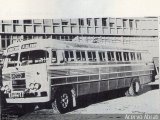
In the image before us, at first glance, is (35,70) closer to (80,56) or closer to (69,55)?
(69,55)

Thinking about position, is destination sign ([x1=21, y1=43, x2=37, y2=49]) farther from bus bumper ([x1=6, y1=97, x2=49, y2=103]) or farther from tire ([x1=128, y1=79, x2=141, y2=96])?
tire ([x1=128, y1=79, x2=141, y2=96])

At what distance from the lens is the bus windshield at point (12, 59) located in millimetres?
4954

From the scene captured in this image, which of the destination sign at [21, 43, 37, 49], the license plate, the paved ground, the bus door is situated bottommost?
the paved ground

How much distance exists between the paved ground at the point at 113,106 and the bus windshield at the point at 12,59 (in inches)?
27.2

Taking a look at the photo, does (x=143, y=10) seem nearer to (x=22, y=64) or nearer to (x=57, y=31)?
(x=57, y=31)

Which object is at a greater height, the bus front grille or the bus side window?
the bus side window

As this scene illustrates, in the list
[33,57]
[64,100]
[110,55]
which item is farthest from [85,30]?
[64,100]

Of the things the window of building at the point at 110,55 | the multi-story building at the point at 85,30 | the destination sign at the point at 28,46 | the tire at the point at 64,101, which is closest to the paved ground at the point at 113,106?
the tire at the point at 64,101

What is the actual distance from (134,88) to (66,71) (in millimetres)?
952

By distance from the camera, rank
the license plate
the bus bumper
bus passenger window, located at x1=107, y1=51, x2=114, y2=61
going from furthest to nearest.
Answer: bus passenger window, located at x1=107, y1=51, x2=114, y2=61 < the license plate < the bus bumper

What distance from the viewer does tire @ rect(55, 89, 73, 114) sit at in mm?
4789

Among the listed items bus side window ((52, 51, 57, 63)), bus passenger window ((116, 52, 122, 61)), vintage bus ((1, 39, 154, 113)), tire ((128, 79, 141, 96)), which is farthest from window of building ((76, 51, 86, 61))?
tire ((128, 79, 141, 96))

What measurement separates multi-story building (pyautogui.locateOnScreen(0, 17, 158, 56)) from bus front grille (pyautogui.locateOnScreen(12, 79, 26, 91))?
19.9 inches

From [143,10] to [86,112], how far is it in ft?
5.01
